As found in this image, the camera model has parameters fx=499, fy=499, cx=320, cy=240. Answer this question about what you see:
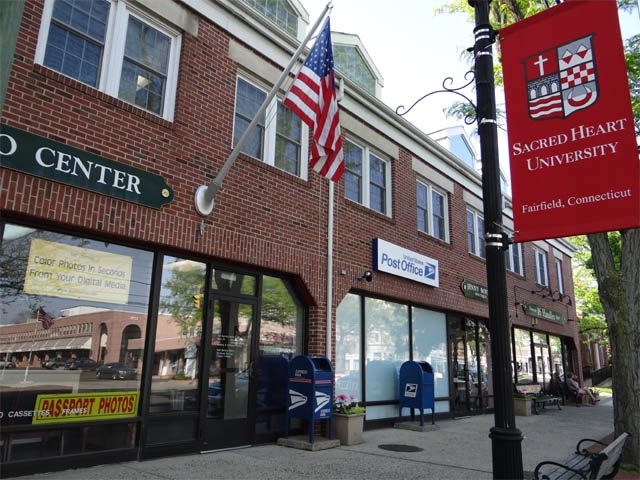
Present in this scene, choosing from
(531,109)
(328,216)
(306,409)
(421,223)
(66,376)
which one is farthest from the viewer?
(421,223)

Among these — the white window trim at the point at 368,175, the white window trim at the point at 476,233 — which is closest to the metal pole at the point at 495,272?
the white window trim at the point at 368,175

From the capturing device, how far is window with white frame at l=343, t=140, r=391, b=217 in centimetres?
1119

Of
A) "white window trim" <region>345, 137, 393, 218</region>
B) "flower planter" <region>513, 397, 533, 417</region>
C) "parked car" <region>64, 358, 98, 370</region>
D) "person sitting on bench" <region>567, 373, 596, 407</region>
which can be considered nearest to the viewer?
"parked car" <region>64, 358, 98, 370</region>

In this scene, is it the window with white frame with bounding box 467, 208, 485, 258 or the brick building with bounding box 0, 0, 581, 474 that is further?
the window with white frame with bounding box 467, 208, 485, 258

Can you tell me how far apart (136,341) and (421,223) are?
28.5ft

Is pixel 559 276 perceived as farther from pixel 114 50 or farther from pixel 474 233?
pixel 114 50

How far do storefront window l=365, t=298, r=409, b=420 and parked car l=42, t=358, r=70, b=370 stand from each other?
6.28m

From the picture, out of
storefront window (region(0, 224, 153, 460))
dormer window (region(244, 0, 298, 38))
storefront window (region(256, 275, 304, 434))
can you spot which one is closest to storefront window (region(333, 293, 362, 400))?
storefront window (region(256, 275, 304, 434))

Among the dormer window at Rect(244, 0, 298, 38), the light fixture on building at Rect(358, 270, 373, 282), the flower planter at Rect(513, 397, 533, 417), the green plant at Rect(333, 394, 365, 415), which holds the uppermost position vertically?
the dormer window at Rect(244, 0, 298, 38)

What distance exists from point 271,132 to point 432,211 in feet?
21.1

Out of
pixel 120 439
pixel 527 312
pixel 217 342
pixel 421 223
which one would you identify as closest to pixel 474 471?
pixel 217 342

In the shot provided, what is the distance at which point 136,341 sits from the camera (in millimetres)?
6770

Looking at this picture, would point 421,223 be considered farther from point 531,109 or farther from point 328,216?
point 531,109

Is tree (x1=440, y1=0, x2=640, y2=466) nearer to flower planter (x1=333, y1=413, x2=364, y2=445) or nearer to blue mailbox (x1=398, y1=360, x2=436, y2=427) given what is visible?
blue mailbox (x1=398, y1=360, x2=436, y2=427)
